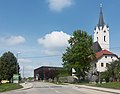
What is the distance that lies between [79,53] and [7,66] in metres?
29.6

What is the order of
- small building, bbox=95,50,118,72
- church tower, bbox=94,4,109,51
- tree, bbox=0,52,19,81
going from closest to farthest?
small building, bbox=95,50,118,72
tree, bbox=0,52,19,81
church tower, bbox=94,4,109,51

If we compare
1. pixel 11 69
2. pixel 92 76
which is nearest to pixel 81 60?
pixel 92 76

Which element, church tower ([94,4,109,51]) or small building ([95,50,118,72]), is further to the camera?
church tower ([94,4,109,51])

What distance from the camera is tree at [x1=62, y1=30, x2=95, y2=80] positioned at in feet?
231

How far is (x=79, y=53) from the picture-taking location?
7012 cm

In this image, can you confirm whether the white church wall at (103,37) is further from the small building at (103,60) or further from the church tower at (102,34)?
the small building at (103,60)

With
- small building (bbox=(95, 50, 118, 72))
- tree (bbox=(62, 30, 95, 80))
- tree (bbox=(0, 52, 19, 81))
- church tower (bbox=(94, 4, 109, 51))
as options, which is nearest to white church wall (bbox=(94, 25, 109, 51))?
church tower (bbox=(94, 4, 109, 51))

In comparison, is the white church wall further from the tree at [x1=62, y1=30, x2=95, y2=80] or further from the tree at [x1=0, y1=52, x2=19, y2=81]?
the tree at [x1=62, y1=30, x2=95, y2=80]

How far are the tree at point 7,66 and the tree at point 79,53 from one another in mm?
24354

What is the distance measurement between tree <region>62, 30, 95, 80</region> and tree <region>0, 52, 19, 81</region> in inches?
959

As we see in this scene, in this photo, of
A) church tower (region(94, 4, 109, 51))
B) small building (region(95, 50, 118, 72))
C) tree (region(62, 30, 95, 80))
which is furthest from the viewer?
church tower (region(94, 4, 109, 51))

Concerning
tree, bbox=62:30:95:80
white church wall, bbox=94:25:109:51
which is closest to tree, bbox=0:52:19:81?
tree, bbox=62:30:95:80

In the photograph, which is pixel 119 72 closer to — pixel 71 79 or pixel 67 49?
pixel 67 49

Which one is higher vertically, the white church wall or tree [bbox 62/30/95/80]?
the white church wall
